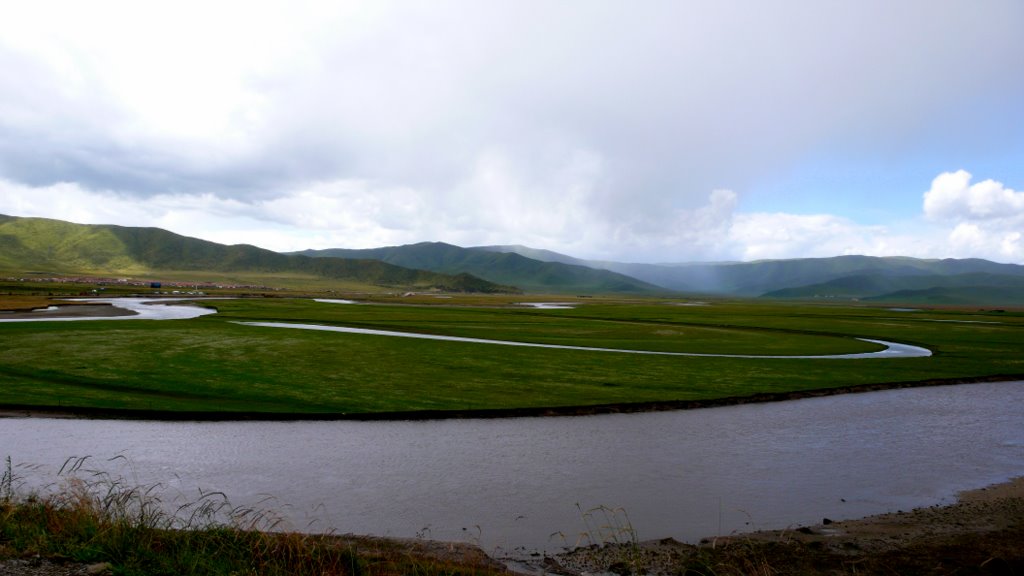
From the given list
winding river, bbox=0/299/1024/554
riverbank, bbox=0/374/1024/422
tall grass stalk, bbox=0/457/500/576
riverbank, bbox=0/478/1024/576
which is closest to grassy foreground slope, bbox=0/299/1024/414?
riverbank, bbox=0/374/1024/422

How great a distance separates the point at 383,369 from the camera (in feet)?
116

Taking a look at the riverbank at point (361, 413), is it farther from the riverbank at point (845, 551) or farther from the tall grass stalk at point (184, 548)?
the riverbank at point (845, 551)

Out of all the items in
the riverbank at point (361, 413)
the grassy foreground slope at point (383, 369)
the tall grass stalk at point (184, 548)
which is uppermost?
the tall grass stalk at point (184, 548)

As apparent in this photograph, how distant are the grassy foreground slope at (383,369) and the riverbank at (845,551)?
14.2m

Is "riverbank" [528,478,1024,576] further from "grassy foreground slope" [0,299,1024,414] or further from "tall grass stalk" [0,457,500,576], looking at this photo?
"grassy foreground slope" [0,299,1024,414]

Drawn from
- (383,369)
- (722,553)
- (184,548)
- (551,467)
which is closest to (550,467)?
(551,467)

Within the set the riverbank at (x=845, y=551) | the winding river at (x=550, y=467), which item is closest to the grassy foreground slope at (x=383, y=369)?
the winding river at (x=550, y=467)

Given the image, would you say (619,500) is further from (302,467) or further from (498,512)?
(302,467)

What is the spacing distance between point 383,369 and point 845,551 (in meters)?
27.5

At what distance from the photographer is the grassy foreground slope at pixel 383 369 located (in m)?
26.8

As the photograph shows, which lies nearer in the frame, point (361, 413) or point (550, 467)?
point (550, 467)

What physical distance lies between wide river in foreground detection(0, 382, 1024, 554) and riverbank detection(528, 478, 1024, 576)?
87 cm

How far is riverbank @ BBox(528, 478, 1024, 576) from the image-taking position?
10.8m

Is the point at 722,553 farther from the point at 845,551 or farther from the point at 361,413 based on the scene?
the point at 361,413
